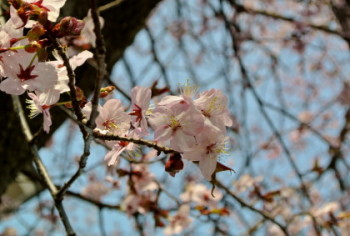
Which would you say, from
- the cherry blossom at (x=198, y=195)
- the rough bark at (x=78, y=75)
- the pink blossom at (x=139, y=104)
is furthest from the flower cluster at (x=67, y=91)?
the cherry blossom at (x=198, y=195)

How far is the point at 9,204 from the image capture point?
10.5ft

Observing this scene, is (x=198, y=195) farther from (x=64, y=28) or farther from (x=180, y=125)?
(x=64, y=28)

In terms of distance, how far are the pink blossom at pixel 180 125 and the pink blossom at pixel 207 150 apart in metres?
0.02

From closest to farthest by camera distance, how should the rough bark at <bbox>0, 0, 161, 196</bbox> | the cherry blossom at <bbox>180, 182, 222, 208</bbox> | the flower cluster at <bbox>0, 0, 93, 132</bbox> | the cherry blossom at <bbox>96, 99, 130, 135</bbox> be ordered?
the flower cluster at <bbox>0, 0, 93, 132</bbox> < the cherry blossom at <bbox>96, 99, 130, 135</bbox> < the rough bark at <bbox>0, 0, 161, 196</bbox> < the cherry blossom at <bbox>180, 182, 222, 208</bbox>

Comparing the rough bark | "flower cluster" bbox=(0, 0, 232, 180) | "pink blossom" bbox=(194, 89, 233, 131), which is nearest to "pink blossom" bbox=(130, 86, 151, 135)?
"flower cluster" bbox=(0, 0, 232, 180)

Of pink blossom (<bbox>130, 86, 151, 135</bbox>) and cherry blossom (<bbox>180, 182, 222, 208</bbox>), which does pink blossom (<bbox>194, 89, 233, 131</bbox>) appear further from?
cherry blossom (<bbox>180, 182, 222, 208</bbox>)

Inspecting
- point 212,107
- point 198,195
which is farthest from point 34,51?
point 198,195

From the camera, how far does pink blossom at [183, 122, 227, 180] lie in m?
0.76

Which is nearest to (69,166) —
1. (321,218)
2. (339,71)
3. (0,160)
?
(0,160)

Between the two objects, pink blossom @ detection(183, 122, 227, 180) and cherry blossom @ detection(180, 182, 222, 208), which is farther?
cherry blossom @ detection(180, 182, 222, 208)

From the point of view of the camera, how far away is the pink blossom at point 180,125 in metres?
0.73

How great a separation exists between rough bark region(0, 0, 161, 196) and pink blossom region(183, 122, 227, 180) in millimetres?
903

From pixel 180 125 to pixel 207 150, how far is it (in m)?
0.08

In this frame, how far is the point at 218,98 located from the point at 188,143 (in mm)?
139
